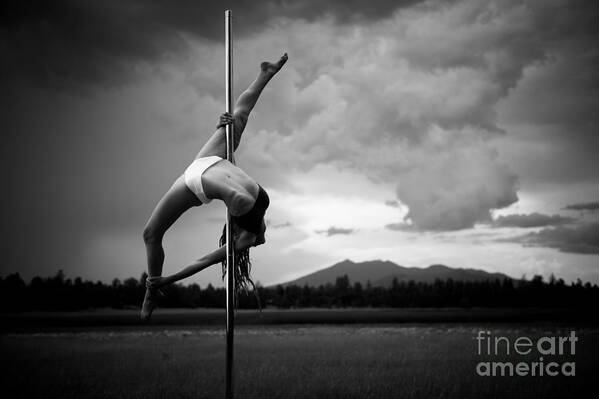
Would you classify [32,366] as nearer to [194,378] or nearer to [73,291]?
[194,378]

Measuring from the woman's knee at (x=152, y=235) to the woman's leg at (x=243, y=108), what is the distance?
0.57 m

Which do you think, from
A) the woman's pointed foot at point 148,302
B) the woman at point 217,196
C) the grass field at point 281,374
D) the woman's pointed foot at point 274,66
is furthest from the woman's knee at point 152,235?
the grass field at point 281,374

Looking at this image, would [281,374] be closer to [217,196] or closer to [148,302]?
[148,302]

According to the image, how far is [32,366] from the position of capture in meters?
12.7

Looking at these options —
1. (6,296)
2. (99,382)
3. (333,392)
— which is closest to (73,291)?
(6,296)

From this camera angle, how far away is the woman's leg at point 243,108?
3.49 m

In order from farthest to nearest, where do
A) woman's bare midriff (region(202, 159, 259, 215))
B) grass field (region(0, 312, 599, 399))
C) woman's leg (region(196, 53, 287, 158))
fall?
grass field (region(0, 312, 599, 399)), woman's leg (region(196, 53, 287, 158)), woman's bare midriff (region(202, 159, 259, 215))

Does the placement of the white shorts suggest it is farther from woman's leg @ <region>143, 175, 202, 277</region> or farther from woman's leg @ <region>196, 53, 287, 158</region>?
woman's leg @ <region>196, 53, 287, 158</region>

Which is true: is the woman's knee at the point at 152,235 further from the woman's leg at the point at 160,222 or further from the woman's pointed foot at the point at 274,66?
the woman's pointed foot at the point at 274,66

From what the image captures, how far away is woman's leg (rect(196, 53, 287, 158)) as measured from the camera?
3.49 meters

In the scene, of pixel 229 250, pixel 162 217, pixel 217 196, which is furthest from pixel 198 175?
pixel 229 250

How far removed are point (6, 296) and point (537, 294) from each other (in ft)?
225

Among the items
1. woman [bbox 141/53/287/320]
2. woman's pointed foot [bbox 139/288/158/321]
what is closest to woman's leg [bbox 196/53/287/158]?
woman [bbox 141/53/287/320]

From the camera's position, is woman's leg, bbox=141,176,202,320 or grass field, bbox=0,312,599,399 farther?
grass field, bbox=0,312,599,399
